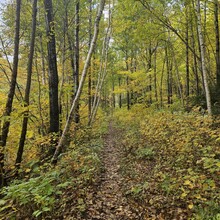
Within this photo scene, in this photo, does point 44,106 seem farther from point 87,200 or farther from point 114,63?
point 114,63

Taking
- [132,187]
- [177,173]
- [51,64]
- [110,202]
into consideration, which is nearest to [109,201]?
[110,202]

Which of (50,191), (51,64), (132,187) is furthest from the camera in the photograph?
(51,64)

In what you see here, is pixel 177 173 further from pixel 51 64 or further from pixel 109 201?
pixel 51 64

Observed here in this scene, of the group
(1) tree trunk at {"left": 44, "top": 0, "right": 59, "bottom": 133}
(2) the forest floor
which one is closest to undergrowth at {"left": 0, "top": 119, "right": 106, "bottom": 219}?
(2) the forest floor

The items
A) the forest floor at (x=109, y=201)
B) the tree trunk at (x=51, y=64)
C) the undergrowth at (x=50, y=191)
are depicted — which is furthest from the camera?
the tree trunk at (x=51, y=64)

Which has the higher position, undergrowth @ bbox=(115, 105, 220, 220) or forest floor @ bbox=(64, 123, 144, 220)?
undergrowth @ bbox=(115, 105, 220, 220)

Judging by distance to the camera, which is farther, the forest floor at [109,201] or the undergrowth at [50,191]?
the forest floor at [109,201]

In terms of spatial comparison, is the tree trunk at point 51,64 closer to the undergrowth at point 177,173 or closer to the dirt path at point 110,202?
the dirt path at point 110,202

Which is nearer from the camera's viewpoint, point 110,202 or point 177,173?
point 110,202

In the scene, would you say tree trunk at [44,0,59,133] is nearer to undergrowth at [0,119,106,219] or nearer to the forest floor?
undergrowth at [0,119,106,219]

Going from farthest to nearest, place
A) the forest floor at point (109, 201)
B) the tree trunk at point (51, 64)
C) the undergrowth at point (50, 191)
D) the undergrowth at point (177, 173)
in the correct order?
the tree trunk at point (51, 64), the forest floor at point (109, 201), the undergrowth at point (177, 173), the undergrowth at point (50, 191)

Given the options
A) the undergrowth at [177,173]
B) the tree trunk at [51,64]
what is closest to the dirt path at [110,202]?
the undergrowth at [177,173]

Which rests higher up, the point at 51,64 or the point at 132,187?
the point at 51,64

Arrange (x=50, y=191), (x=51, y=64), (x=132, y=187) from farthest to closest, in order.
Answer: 1. (x=51, y=64)
2. (x=132, y=187)
3. (x=50, y=191)
